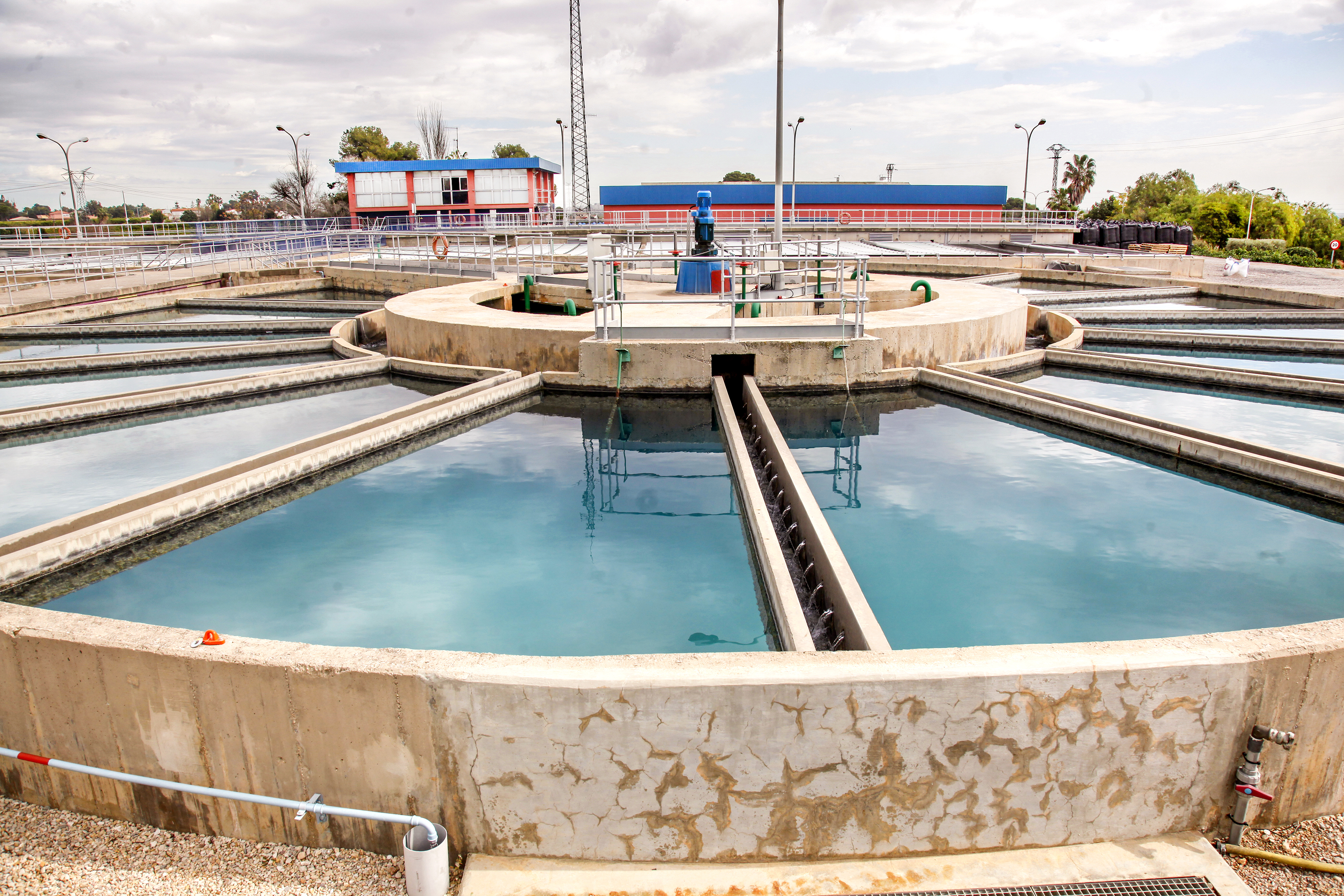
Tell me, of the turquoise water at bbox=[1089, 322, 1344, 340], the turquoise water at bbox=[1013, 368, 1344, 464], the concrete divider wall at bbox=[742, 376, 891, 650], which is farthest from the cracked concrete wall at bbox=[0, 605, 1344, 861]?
the turquoise water at bbox=[1089, 322, 1344, 340]

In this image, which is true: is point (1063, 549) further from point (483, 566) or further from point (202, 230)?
point (202, 230)

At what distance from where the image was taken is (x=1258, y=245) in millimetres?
55938

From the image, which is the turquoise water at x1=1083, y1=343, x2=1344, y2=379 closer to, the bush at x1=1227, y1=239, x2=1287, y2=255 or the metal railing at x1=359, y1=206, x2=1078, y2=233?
the metal railing at x1=359, y1=206, x2=1078, y2=233

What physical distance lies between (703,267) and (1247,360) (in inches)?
403

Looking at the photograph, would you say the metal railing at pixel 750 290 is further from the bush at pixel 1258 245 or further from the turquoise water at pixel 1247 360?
the bush at pixel 1258 245

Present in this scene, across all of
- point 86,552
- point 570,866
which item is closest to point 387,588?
point 86,552

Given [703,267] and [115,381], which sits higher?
[703,267]

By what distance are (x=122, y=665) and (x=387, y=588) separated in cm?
255

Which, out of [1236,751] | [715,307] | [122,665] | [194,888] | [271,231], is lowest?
[194,888]

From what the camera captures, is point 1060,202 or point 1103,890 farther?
point 1060,202

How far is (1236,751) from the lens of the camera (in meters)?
3.69

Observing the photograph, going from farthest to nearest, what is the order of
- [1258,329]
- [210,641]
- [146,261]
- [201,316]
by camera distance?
[146,261] < [201,316] < [1258,329] < [210,641]

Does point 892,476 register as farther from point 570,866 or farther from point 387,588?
point 570,866

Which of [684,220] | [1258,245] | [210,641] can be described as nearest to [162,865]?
[210,641]
